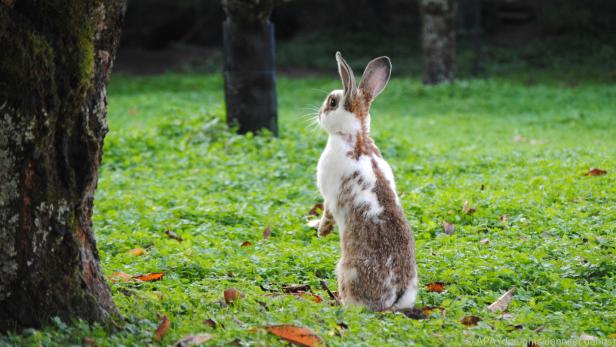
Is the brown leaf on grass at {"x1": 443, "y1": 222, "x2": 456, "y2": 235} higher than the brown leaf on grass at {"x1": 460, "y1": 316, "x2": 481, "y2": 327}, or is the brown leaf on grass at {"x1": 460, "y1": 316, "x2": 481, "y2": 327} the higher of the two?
the brown leaf on grass at {"x1": 443, "y1": 222, "x2": 456, "y2": 235}

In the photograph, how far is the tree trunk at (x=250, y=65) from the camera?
37.1 feet

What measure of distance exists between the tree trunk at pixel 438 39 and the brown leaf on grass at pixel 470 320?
1446cm

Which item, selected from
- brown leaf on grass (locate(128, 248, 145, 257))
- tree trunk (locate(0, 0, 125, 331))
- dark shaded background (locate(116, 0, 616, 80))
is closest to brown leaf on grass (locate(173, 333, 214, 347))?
tree trunk (locate(0, 0, 125, 331))

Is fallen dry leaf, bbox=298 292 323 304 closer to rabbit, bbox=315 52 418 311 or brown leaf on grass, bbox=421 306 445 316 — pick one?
rabbit, bbox=315 52 418 311

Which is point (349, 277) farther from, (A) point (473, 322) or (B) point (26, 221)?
(B) point (26, 221)

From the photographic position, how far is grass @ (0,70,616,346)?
4746 millimetres

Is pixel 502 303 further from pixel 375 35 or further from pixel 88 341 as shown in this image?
pixel 375 35

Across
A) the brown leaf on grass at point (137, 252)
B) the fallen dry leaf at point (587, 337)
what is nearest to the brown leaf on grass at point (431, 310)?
the fallen dry leaf at point (587, 337)

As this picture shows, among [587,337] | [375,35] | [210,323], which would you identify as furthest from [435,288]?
[375,35]

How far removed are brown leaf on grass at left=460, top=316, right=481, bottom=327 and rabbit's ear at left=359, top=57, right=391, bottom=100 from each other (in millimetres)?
1614

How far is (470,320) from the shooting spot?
16.4ft

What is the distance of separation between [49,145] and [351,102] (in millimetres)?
2164

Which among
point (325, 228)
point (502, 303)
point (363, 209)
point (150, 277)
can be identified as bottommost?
point (502, 303)

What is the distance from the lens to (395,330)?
184 inches
